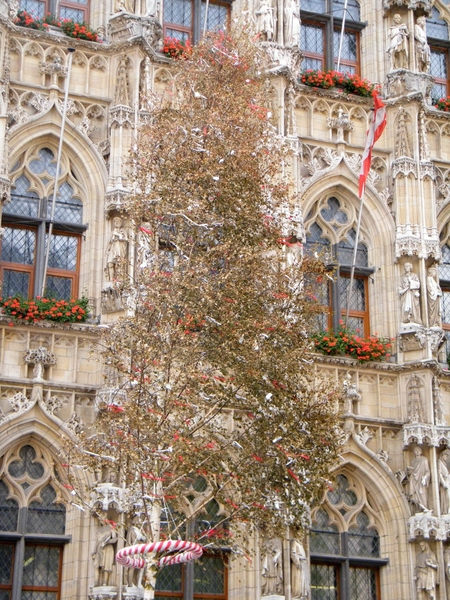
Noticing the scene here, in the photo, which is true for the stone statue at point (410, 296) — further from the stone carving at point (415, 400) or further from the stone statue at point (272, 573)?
the stone statue at point (272, 573)

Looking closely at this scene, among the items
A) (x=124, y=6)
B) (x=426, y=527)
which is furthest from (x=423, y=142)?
(x=426, y=527)

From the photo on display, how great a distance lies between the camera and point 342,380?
20438 millimetres

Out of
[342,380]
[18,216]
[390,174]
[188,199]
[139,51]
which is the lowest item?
[342,380]

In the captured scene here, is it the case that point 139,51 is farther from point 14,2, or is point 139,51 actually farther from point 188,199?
point 188,199

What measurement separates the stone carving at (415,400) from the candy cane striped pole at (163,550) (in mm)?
6630

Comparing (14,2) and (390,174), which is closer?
(14,2)

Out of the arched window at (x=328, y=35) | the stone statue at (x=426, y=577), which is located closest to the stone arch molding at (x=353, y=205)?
the arched window at (x=328, y=35)

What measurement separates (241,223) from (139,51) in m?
5.94

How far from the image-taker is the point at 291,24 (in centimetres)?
2272

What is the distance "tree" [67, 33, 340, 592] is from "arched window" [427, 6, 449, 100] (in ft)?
27.6

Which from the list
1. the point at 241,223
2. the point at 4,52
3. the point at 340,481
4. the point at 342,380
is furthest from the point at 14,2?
the point at 340,481

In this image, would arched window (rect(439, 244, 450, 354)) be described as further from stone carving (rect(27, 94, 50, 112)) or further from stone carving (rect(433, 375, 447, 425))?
Result: stone carving (rect(27, 94, 50, 112))

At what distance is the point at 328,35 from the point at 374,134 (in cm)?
371

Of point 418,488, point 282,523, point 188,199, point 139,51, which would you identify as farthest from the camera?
point 139,51
